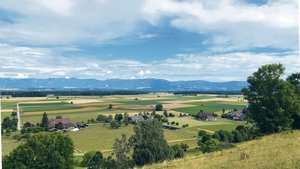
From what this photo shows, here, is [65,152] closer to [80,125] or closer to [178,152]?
[178,152]

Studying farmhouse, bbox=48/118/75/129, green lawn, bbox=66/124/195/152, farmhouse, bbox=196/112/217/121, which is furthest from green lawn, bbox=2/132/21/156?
farmhouse, bbox=196/112/217/121

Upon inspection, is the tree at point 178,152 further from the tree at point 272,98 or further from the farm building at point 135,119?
the farm building at point 135,119

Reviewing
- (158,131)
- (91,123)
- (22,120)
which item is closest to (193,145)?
(158,131)

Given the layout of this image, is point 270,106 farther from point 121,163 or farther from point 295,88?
point 121,163

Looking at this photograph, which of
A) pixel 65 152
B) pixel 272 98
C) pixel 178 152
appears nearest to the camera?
pixel 272 98

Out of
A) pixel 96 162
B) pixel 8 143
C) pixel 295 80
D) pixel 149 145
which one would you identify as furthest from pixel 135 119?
pixel 295 80

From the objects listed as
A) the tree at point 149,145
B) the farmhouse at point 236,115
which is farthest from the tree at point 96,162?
the farmhouse at point 236,115

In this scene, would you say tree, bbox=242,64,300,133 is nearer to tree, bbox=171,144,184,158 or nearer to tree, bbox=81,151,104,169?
tree, bbox=171,144,184,158
